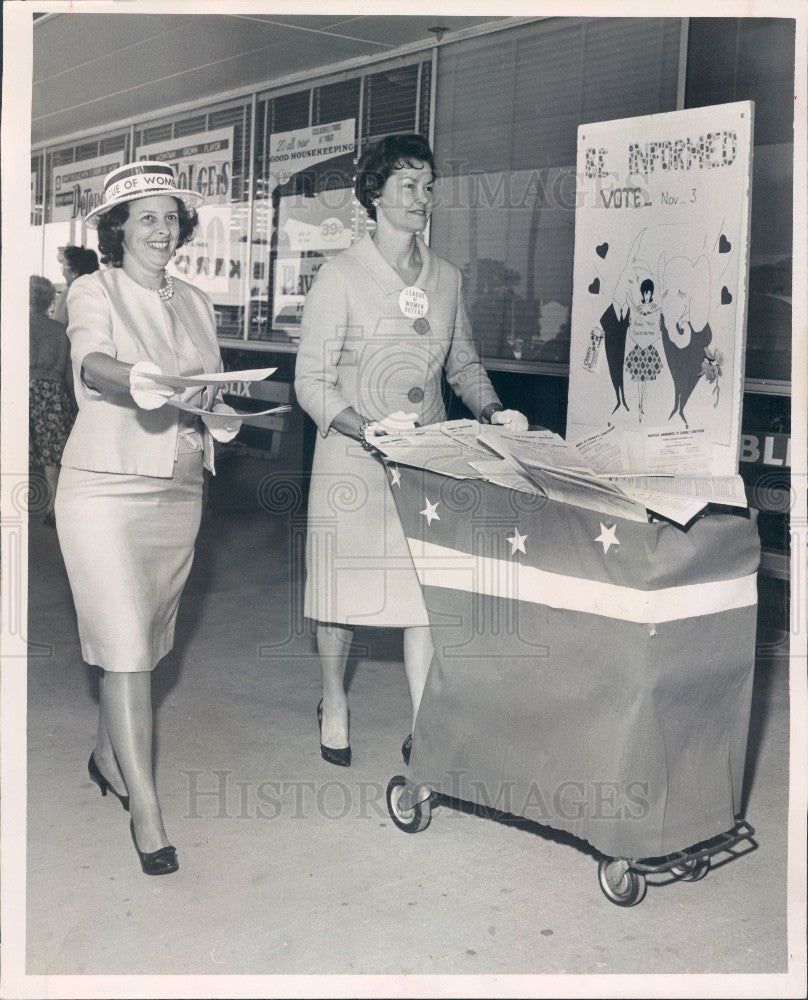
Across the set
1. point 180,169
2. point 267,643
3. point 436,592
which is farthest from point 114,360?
point 180,169

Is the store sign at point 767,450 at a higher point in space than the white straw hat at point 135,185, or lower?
lower

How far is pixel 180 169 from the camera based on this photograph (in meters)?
8.27

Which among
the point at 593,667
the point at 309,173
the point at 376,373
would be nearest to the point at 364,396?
the point at 376,373

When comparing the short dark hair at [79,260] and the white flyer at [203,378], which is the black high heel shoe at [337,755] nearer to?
the white flyer at [203,378]

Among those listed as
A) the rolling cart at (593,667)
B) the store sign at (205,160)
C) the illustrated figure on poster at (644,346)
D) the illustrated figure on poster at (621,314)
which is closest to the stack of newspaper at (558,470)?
the rolling cart at (593,667)

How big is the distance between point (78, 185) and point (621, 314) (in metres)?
6.28

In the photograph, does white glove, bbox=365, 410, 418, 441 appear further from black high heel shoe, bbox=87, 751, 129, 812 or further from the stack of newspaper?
black high heel shoe, bbox=87, 751, 129, 812

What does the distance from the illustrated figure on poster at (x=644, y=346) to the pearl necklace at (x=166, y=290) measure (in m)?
1.84

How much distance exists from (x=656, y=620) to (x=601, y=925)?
2.43 feet

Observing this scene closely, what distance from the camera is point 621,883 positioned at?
259 cm

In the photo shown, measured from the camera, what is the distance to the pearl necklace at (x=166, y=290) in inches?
109

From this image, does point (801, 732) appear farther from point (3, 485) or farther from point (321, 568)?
point (3, 485)

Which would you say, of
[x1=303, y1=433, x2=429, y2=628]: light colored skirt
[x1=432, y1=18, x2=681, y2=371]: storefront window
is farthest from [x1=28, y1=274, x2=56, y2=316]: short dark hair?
[x1=303, y1=433, x2=429, y2=628]: light colored skirt

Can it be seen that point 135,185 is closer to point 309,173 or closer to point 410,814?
point 410,814
